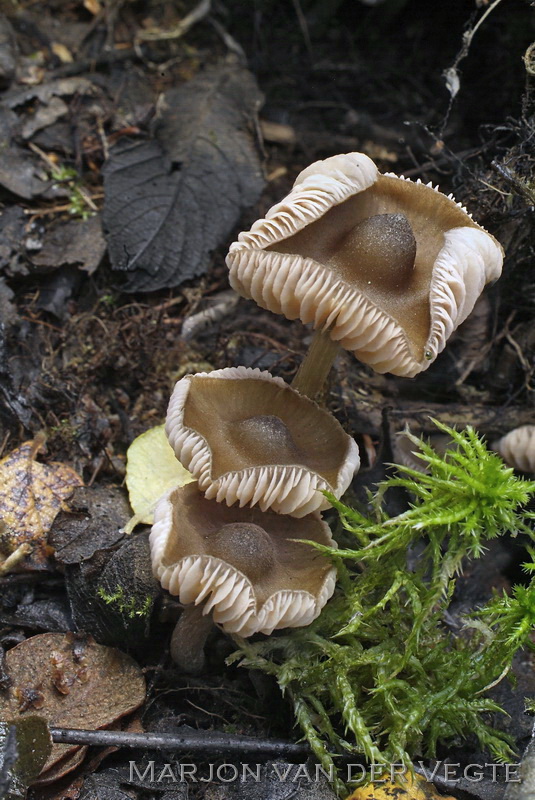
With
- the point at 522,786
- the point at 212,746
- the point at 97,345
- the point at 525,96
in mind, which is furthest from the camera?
the point at 97,345

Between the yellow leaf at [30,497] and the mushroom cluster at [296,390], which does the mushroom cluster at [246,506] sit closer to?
the mushroom cluster at [296,390]

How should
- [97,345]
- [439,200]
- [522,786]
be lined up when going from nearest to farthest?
[522,786]
[439,200]
[97,345]

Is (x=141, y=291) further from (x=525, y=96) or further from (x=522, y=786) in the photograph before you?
(x=522, y=786)

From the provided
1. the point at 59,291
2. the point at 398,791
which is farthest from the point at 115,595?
the point at 59,291

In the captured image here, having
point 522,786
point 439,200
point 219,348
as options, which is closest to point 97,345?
point 219,348

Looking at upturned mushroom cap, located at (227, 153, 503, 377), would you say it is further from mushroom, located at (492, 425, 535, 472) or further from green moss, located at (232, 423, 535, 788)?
mushroom, located at (492, 425, 535, 472)

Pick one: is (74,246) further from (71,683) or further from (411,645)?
(411,645)

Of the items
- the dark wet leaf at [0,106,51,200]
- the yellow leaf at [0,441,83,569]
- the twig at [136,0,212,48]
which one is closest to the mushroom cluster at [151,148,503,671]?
the yellow leaf at [0,441,83,569]
